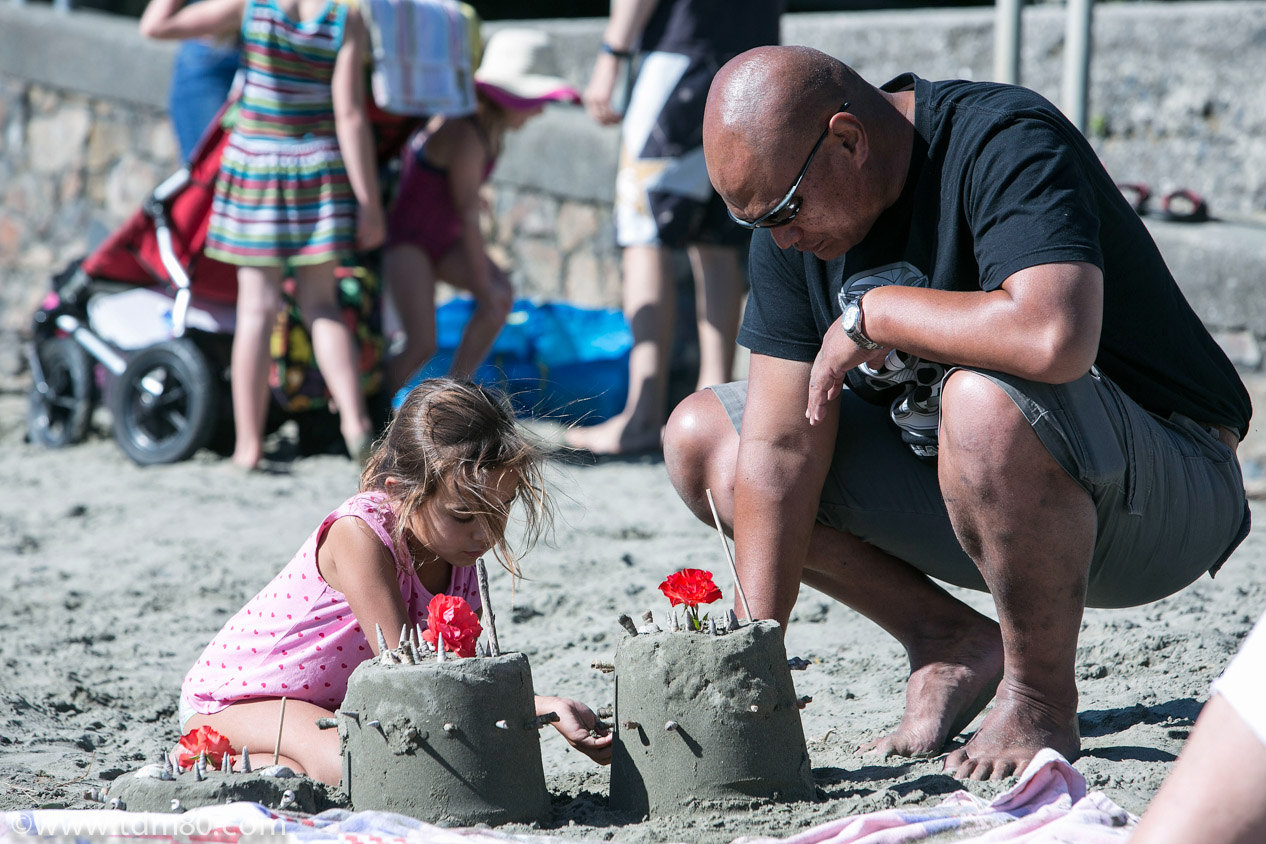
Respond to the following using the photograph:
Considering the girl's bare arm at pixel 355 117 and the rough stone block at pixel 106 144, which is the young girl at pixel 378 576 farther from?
the rough stone block at pixel 106 144

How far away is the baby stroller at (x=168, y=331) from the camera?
15.3 feet

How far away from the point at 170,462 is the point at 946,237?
3.39 m

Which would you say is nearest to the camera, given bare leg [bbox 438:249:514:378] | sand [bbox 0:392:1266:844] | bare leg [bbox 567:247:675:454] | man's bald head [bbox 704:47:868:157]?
man's bald head [bbox 704:47:868:157]

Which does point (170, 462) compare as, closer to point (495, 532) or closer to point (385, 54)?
point (385, 54)

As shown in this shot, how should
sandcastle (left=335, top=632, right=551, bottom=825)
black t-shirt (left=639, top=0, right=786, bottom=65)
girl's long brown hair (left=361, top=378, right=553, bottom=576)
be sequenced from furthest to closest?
black t-shirt (left=639, top=0, right=786, bottom=65) < girl's long brown hair (left=361, top=378, right=553, bottom=576) < sandcastle (left=335, top=632, right=551, bottom=825)

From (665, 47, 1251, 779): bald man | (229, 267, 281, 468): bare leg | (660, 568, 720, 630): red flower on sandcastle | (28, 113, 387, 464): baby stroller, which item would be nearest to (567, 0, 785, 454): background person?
(28, 113, 387, 464): baby stroller

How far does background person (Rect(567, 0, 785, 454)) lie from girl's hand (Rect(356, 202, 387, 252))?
0.87 m

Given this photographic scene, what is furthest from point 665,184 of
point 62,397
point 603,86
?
point 62,397

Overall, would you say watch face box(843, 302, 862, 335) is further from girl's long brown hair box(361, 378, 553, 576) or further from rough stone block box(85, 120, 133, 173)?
rough stone block box(85, 120, 133, 173)

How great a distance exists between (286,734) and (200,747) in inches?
11.3

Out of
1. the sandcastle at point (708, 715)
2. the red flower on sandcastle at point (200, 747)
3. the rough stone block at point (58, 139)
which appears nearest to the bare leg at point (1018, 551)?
the sandcastle at point (708, 715)

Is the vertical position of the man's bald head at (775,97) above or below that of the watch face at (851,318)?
above

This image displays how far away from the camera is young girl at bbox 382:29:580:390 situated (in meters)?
4.88

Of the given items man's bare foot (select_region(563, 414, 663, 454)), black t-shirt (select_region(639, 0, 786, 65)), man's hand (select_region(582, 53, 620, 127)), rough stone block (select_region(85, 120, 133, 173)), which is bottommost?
man's bare foot (select_region(563, 414, 663, 454))
